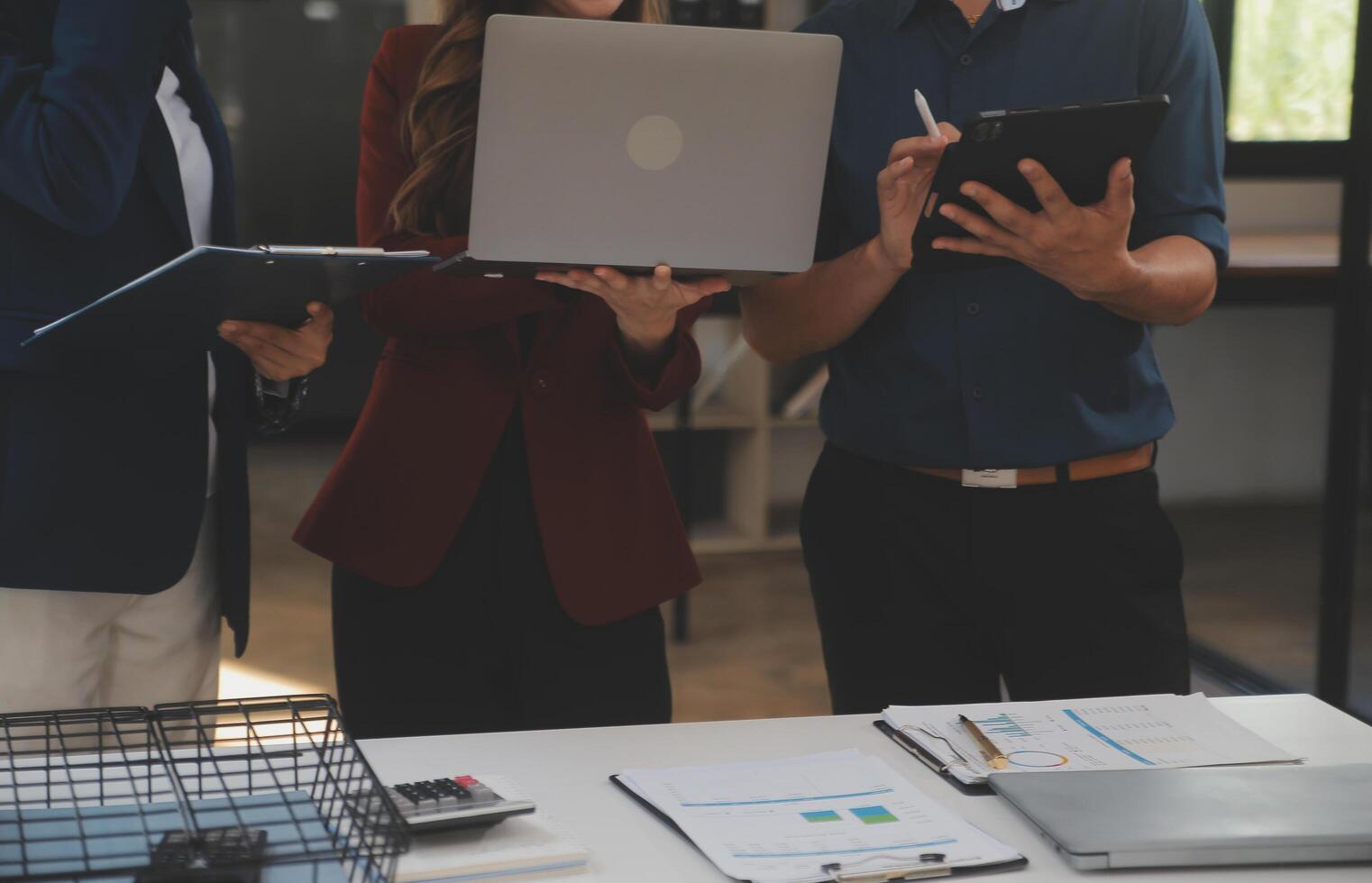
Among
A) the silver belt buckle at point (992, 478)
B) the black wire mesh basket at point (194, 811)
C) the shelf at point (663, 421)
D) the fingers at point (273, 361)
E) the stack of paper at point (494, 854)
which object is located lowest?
the shelf at point (663, 421)

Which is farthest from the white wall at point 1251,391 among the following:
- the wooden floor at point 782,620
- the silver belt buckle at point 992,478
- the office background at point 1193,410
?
the silver belt buckle at point 992,478

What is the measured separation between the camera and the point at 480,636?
57.8 inches

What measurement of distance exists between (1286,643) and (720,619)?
5.00 ft

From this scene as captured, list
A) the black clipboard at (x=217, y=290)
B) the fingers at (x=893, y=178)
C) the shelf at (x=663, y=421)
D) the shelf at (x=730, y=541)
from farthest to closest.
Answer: the shelf at (x=730, y=541), the shelf at (x=663, y=421), the fingers at (x=893, y=178), the black clipboard at (x=217, y=290)

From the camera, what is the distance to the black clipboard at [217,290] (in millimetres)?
1071

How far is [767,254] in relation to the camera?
1.29 metres

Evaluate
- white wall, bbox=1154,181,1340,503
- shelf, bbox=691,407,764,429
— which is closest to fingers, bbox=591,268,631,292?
white wall, bbox=1154,181,1340,503

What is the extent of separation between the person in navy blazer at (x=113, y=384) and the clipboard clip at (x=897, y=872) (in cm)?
74

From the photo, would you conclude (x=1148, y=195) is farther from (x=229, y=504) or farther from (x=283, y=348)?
(x=229, y=504)

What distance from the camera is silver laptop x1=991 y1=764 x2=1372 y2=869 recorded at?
94 centimetres

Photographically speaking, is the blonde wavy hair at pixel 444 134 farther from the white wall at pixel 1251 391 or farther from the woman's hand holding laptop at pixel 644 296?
the white wall at pixel 1251 391

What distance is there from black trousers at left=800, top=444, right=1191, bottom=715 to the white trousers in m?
0.71

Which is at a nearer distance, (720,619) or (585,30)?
(585,30)

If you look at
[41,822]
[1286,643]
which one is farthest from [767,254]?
[1286,643]
